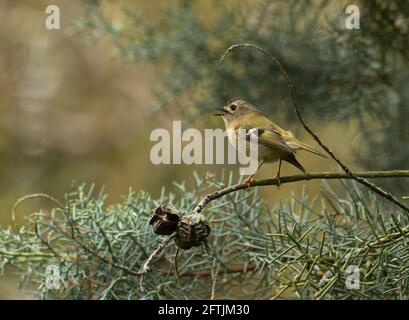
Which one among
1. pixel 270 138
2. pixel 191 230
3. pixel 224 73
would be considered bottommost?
pixel 191 230

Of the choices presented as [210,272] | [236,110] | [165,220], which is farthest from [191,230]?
[236,110]

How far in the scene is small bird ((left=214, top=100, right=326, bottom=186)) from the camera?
1.62 metres

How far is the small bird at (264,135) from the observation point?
162 cm

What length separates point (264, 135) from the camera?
169 cm

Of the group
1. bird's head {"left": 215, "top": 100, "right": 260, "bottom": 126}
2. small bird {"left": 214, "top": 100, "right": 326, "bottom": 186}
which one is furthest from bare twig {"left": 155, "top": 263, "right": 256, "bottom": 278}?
bird's head {"left": 215, "top": 100, "right": 260, "bottom": 126}

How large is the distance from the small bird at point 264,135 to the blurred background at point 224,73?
0.40 feet

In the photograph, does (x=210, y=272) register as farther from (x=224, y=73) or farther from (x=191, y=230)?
(x=224, y=73)

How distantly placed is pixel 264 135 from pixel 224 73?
797 millimetres

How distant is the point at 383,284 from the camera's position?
122 cm

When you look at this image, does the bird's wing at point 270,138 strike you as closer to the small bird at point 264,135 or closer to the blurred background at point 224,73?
the small bird at point 264,135

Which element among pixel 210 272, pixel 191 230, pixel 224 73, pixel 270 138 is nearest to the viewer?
pixel 191 230

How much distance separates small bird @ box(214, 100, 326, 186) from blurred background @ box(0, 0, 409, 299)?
0.40 ft

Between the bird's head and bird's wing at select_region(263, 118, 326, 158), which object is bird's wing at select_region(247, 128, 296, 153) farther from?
the bird's head

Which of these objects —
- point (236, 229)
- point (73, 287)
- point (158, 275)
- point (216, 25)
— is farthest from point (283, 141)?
point (216, 25)
